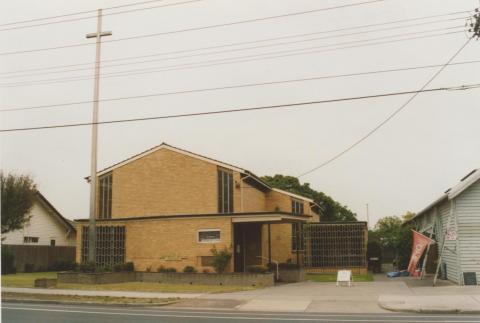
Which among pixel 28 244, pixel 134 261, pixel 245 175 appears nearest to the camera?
pixel 134 261

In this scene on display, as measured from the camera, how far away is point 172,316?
14422 mm

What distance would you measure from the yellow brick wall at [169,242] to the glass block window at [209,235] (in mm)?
170

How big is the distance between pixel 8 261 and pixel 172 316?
2389 centimetres

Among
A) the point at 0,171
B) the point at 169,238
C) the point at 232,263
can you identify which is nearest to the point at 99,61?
the point at 0,171

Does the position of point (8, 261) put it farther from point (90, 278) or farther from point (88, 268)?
point (90, 278)

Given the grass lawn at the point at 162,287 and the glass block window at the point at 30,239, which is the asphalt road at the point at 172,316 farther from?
the glass block window at the point at 30,239

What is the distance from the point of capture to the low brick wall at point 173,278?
24.0 meters

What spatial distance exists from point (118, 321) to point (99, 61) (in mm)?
15356

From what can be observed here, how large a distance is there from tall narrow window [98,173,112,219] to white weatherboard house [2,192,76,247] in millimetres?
7903

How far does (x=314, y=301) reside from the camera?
1805 cm

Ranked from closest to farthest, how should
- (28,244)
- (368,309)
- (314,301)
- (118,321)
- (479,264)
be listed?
(118,321) → (368,309) → (314,301) → (479,264) → (28,244)

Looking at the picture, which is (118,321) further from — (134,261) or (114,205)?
(114,205)

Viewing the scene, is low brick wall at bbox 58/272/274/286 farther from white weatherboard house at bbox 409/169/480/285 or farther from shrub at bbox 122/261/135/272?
white weatherboard house at bbox 409/169/480/285

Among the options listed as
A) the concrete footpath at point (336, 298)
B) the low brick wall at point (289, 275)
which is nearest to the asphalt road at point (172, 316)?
the concrete footpath at point (336, 298)
